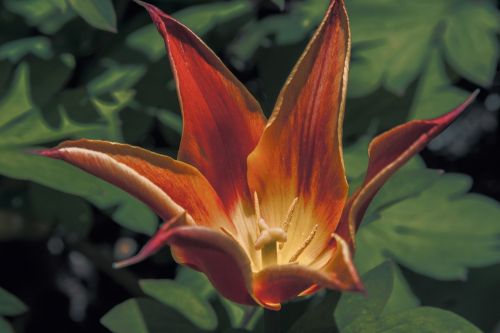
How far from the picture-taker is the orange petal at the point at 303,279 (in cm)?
84

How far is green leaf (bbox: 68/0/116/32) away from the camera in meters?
1.27

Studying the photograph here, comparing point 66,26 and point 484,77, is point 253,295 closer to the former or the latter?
point 484,77

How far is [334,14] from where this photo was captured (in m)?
1.04

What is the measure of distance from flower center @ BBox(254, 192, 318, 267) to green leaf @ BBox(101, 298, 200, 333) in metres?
0.15

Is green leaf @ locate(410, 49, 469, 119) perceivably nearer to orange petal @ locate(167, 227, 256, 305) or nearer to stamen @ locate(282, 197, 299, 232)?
stamen @ locate(282, 197, 299, 232)

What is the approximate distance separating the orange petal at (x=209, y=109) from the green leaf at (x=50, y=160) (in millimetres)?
264

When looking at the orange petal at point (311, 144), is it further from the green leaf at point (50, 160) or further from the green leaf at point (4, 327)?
the green leaf at point (4, 327)

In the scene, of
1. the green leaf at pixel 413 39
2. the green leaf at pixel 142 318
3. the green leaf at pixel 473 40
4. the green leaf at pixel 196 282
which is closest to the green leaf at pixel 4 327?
the green leaf at pixel 142 318

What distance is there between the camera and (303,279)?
90cm

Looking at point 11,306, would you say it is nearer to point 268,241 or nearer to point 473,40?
point 268,241

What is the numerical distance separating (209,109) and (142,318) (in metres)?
0.30

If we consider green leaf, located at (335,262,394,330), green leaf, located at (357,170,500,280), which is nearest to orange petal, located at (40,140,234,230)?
green leaf, located at (335,262,394,330)

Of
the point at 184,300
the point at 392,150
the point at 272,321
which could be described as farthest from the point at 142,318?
the point at 392,150

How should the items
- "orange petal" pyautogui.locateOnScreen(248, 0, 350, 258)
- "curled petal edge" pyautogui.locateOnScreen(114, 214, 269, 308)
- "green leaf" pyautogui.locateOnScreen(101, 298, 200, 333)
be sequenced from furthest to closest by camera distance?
1. "green leaf" pyautogui.locateOnScreen(101, 298, 200, 333)
2. "orange petal" pyautogui.locateOnScreen(248, 0, 350, 258)
3. "curled petal edge" pyautogui.locateOnScreen(114, 214, 269, 308)
